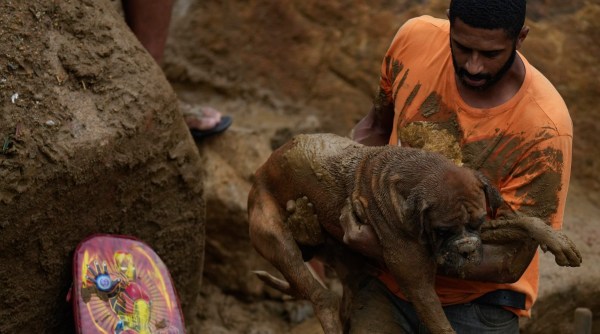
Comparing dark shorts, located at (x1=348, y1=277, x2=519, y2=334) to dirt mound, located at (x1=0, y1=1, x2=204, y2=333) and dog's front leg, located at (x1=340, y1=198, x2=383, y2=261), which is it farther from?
dirt mound, located at (x1=0, y1=1, x2=204, y2=333)

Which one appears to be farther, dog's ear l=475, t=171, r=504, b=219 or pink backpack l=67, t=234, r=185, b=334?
pink backpack l=67, t=234, r=185, b=334

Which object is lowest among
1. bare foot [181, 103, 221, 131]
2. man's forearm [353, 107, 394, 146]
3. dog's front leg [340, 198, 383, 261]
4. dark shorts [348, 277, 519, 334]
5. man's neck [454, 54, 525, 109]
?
bare foot [181, 103, 221, 131]

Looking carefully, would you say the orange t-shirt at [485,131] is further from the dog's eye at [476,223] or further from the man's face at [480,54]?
the dog's eye at [476,223]

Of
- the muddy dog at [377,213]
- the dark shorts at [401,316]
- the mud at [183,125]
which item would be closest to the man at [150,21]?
the mud at [183,125]

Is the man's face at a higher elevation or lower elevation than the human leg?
higher

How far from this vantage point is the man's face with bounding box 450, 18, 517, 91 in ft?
14.1

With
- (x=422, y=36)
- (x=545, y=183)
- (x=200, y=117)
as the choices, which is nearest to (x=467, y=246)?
(x=545, y=183)

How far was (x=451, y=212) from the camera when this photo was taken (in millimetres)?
3902

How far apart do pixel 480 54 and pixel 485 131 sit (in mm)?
349

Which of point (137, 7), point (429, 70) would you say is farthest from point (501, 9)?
point (137, 7)

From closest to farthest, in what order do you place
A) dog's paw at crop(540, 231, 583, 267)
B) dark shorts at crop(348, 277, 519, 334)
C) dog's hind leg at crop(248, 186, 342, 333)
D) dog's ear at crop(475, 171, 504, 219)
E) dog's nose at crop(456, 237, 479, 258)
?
dog's paw at crop(540, 231, 583, 267)
dog's nose at crop(456, 237, 479, 258)
dog's ear at crop(475, 171, 504, 219)
dog's hind leg at crop(248, 186, 342, 333)
dark shorts at crop(348, 277, 519, 334)

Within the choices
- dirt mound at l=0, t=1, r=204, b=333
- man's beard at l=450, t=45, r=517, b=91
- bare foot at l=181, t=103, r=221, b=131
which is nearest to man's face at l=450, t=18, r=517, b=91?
man's beard at l=450, t=45, r=517, b=91

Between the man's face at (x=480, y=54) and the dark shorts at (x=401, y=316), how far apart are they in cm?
101

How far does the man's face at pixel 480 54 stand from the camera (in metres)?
4.29
